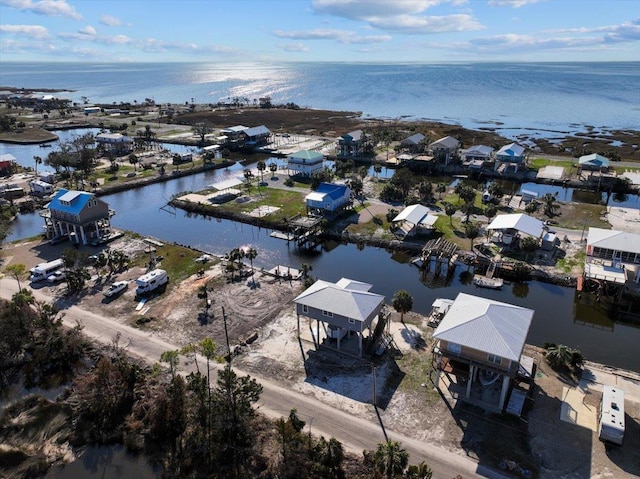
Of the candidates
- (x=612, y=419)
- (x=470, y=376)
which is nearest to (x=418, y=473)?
(x=470, y=376)

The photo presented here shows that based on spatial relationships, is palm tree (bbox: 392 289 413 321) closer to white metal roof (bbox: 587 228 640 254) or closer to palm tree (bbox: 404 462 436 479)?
palm tree (bbox: 404 462 436 479)

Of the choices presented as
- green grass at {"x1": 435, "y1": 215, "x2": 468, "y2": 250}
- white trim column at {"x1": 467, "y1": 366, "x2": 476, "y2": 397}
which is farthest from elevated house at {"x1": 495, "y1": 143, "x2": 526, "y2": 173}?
white trim column at {"x1": 467, "y1": 366, "x2": 476, "y2": 397}

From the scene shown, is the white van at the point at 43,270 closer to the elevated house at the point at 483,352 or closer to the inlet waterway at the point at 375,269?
the inlet waterway at the point at 375,269

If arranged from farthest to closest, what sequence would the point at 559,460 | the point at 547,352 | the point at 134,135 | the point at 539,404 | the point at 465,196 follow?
the point at 134,135
the point at 465,196
the point at 547,352
the point at 539,404
the point at 559,460

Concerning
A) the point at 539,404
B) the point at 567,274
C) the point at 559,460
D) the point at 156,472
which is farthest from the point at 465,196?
the point at 156,472

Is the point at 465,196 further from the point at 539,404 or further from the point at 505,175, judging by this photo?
the point at 539,404

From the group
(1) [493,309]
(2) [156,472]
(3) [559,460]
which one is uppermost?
(1) [493,309]
